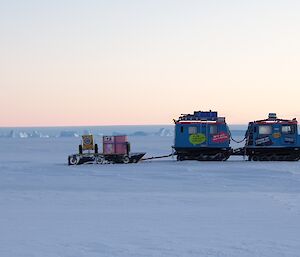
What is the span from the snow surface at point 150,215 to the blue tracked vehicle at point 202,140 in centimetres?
867

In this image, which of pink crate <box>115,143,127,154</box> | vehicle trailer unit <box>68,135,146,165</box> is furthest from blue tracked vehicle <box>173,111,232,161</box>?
pink crate <box>115,143,127,154</box>

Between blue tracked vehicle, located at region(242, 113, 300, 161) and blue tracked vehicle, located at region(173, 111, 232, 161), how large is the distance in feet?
3.95

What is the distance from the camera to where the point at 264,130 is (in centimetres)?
3134

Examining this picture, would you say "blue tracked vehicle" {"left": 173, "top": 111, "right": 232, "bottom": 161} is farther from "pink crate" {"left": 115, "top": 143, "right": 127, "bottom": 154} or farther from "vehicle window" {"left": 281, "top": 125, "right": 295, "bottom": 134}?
"vehicle window" {"left": 281, "top": 125, "right": 295, "bottom": 134}

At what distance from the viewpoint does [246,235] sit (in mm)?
10148

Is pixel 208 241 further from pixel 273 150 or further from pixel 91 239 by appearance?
pixel 273 150

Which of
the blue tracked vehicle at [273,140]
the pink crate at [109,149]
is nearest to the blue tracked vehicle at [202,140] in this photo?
the blue tracked vehicle at [273,140]

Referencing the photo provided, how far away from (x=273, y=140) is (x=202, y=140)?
3.54 meters

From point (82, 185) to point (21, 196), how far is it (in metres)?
3.55

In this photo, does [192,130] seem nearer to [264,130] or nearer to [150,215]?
[264,130]

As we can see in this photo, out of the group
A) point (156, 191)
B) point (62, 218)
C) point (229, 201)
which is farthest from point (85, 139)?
point (62, 218)

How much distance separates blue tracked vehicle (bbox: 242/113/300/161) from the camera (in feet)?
102

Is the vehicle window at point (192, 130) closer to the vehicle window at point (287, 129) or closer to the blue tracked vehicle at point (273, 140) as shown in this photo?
the blue tracked vehicle at point (273, 140)

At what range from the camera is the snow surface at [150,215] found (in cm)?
921
